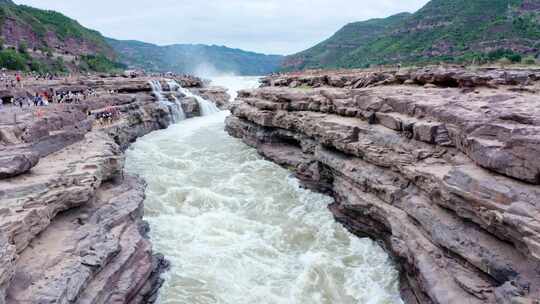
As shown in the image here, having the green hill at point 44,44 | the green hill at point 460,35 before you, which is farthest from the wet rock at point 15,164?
the green hill at point 44,44

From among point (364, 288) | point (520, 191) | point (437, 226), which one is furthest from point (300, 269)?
point (520, 191)

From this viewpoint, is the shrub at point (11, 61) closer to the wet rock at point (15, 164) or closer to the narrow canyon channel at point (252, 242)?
the narrow canyon channel at point (252, 242)

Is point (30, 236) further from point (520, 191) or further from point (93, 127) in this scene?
point (93, 127)

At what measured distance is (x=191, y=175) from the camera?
1767 centimetres

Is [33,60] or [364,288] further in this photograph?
[33,60]

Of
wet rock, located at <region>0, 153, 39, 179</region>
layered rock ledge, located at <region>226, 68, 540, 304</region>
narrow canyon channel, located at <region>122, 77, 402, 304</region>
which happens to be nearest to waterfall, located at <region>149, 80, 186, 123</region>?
narrow canyon channel, located at <region>122, 77, 402, 304</region>

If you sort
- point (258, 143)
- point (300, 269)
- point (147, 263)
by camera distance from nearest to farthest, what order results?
point (147, 263) < point (300, 269) < point (258, 143)

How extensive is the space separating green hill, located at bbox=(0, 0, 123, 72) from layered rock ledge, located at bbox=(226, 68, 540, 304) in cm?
4837

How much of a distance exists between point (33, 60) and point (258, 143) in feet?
163

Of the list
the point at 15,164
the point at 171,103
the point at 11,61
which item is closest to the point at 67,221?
the point at 15,164

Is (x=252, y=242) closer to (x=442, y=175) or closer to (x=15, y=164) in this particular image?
(x=442, y=175)

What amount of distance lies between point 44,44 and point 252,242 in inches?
3066

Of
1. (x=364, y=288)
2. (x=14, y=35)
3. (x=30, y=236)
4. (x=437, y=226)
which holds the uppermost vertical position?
(x=14, y=35)

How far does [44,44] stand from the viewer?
242 ft
